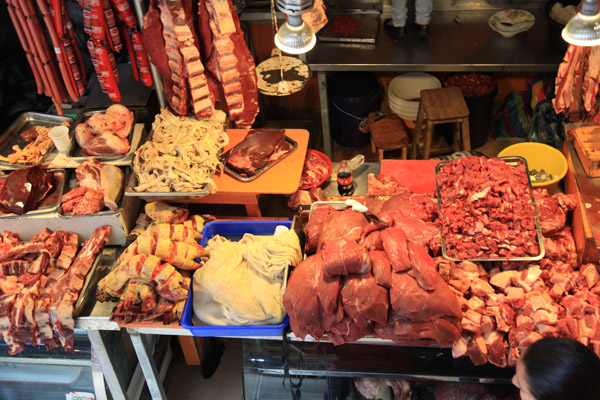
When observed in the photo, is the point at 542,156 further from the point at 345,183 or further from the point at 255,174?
the point at 255,174

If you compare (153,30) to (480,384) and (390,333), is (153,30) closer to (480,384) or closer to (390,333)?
(390,333)

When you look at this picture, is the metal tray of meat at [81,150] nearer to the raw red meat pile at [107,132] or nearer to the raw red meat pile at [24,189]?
the raw red meat pile at [107,132]

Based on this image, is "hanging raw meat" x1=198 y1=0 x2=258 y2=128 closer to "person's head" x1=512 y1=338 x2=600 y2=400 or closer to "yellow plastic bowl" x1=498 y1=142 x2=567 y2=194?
"yellow plastic bowl" x1=498 y1=142 x2=567 y2=194

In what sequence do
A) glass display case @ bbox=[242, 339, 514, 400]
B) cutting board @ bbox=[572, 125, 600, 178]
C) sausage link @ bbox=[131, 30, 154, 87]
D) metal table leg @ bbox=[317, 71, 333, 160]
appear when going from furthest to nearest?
metal table leg @ bbox=[317, 71, 333, 160], sausage link @ bbox=[131, 30, 154, 87], cutting board @ bbox=[572, 125, 600, 178], glass display case @ bbox=[242, 339, 514, 400]

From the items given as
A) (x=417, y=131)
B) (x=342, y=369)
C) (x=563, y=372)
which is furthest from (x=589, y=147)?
(x=417, y=131)

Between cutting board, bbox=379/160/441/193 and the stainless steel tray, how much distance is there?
2344mm

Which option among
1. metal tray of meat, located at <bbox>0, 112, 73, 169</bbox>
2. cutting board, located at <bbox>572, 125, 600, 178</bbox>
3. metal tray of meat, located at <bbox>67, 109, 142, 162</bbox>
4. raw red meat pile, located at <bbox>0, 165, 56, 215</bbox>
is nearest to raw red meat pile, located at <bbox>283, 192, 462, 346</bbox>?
cutting board, located at <bbox>572, 125, 600, 178</bbox>

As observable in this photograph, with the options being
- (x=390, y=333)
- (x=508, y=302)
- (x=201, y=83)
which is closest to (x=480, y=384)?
(x=508, y=302)

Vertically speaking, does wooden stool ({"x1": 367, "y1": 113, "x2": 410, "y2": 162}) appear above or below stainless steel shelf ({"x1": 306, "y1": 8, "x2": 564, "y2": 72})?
below

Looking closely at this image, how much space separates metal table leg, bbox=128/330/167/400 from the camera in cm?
398

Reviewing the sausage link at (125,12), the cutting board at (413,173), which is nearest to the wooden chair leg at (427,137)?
the cutting board at (413,173)

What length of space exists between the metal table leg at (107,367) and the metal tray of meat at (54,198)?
996mm

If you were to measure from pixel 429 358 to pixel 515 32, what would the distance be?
4120 mm

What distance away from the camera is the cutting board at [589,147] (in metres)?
3.86
